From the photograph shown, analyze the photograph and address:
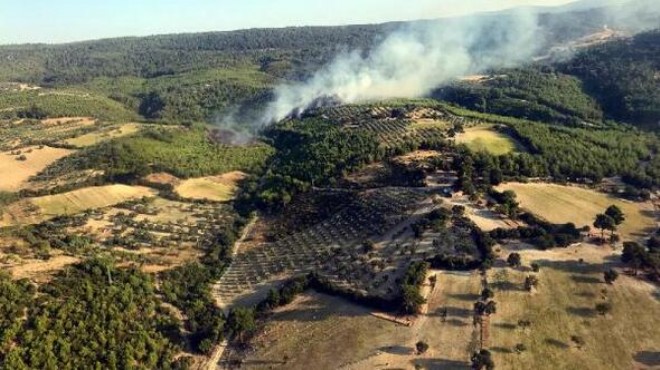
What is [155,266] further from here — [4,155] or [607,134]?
[607,134]

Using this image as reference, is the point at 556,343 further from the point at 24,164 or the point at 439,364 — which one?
the point at 24,164

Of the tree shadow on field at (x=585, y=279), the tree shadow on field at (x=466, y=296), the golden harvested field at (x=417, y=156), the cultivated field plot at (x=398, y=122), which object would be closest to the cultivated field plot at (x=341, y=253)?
the tree shadow on field at (x=466, y=296)

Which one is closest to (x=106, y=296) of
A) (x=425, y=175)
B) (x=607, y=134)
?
(x=425, y=175)

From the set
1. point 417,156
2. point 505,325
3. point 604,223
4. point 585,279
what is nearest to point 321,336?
point 505,325

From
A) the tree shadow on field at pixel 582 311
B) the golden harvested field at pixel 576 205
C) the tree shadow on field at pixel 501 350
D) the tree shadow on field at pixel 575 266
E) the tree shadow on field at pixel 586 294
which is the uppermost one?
the golden harvested field at pixel 576 205

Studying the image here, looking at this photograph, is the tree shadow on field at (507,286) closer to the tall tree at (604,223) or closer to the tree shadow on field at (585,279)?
the tree shadow on field at (585,279)

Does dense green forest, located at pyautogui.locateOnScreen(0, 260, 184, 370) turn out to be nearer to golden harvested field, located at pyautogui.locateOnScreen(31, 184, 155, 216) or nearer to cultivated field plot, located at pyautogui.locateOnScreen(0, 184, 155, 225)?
cultivated field plot, located at pyautogui.locateOnScreen(0, 184, 155, 225)
